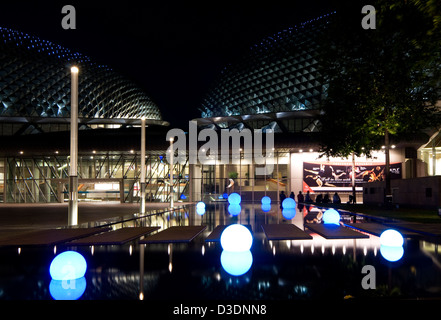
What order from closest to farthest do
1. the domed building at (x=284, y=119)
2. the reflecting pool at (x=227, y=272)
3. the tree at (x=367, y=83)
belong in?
the reflecting pool at (x=227, y=272) → the tree at (x=367, y=83) → the domed building at (x=284, y=119)

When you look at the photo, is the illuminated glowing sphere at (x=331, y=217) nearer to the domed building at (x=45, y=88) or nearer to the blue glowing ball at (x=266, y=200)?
the blue glowing ball at (x=266, y=200)

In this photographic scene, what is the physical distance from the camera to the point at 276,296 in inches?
229

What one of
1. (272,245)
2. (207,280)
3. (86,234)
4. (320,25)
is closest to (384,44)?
(272,245)

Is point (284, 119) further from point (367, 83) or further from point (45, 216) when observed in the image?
point (45, 216)

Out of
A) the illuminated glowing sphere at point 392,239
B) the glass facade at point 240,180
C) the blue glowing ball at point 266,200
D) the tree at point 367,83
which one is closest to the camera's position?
the illuminated glowing sphere at point 392,239

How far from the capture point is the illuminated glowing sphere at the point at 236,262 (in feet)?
25.7

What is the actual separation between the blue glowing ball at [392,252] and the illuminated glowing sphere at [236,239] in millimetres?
3088

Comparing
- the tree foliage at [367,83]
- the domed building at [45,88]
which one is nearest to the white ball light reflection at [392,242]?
the tree foliage at [367,83]

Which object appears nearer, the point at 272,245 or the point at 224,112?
the point at 272,245

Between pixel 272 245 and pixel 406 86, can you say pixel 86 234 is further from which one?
pixel 406 86

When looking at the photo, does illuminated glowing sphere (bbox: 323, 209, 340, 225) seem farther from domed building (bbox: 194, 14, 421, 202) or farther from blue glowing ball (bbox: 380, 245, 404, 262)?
domed building (bbox: 194, 14, 421, 202)

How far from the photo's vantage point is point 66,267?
275 inches

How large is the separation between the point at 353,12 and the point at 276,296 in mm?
20551

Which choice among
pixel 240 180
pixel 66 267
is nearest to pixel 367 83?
pixel 66 267
